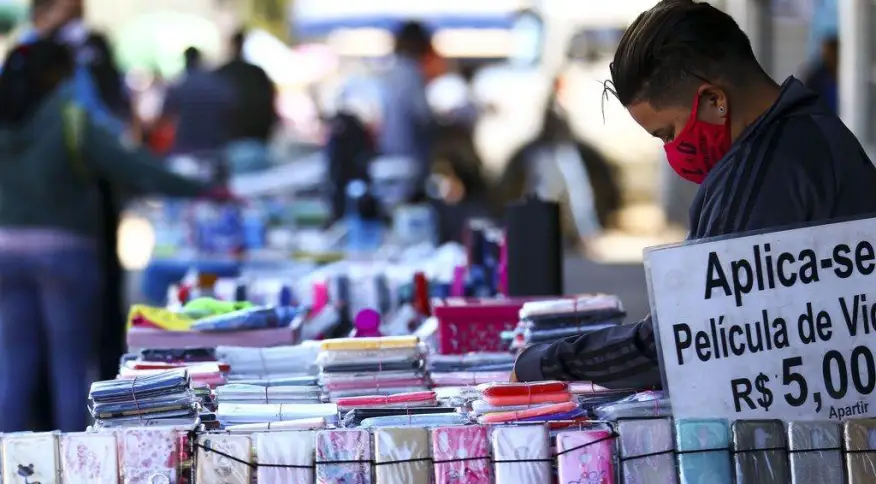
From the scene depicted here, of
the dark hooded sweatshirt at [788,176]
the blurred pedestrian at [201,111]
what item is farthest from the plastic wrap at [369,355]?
the blurred pedestrian at [201,111]

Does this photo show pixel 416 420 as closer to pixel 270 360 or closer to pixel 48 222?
pixel 270 360

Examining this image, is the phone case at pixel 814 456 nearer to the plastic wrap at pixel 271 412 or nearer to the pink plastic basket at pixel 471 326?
the plastic wrap at pixel 271 412

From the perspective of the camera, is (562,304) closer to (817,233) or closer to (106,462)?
(817,233)

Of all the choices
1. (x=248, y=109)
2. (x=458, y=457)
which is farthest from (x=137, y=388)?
(x=248, y=109)

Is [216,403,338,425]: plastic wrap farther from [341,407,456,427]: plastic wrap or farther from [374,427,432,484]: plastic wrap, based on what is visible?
[374,427,432,484]: plastic wrap

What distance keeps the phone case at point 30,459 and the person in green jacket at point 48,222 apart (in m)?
3.89

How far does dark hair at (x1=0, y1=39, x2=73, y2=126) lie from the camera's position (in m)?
7.08


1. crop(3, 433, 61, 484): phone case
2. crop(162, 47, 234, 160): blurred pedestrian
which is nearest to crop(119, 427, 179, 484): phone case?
crop(3, 433, 61, 484): phone case

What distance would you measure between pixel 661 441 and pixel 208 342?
6.90ft

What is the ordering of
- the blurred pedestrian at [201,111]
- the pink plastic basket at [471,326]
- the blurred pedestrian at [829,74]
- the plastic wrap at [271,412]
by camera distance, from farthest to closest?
the blurred pedestrian at [201,111] < the blurred pedestrian at [829,74] < the pink plastic basket at [471,326] < the plastic wrap at [271,412]

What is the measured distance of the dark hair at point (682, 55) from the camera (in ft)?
11.6

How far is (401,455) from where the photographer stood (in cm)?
333

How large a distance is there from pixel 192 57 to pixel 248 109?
1234mm

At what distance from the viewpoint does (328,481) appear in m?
3.32
